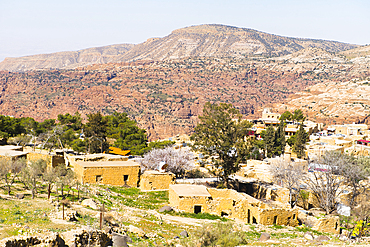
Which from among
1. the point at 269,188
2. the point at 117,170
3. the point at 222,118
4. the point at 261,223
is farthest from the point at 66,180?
the point at 269,188

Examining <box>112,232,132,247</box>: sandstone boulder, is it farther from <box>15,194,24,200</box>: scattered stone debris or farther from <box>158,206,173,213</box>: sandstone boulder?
<box>158,206,173,213</box>: sandstone boulder

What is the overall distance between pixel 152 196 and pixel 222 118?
9.52 metres

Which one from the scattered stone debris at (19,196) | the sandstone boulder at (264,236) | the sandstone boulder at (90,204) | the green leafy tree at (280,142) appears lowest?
the green leafy tree at (280,142)

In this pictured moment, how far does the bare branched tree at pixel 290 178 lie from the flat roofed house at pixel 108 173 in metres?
13.2

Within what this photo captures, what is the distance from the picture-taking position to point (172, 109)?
175250mm

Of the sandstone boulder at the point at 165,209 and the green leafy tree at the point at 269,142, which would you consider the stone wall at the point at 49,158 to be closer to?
the sandstone boulder at the point at 165,209

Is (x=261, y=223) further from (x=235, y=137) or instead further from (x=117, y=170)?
(x=117, y=170)

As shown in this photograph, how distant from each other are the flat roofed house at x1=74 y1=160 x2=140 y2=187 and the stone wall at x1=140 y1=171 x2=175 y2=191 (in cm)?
87

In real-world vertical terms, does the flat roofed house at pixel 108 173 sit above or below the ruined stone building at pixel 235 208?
above

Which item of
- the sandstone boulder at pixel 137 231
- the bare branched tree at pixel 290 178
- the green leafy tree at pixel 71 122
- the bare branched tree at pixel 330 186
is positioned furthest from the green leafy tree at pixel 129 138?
the sandstone boulder at pixel 137 231

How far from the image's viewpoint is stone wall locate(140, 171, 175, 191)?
84.1 feet

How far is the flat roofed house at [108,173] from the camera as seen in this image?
24.7 m

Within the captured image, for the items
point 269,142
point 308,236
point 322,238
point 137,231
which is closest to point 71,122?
point 269,142

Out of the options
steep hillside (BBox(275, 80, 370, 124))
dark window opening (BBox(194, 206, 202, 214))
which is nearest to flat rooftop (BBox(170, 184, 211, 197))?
dark window opening (BBox(194, 206, 202, 214))
